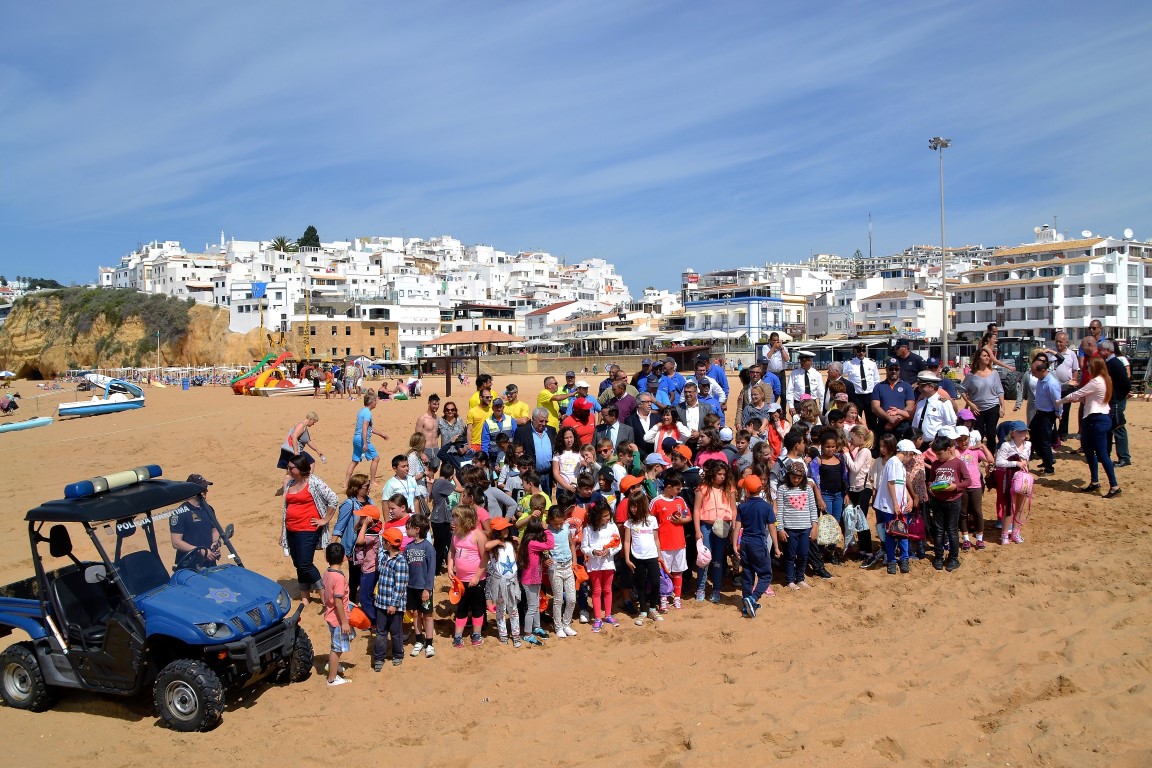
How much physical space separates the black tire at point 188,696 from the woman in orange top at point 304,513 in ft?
8.79

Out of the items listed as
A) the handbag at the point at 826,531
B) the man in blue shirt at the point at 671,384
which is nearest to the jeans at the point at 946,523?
the handbag at the point at 826,531

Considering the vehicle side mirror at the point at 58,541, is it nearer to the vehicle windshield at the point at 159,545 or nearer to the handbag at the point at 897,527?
the vehicle windshield at the point at 159,545

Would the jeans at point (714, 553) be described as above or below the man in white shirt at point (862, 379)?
below

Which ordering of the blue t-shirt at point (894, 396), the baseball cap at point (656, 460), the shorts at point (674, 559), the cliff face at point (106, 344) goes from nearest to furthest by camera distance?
the shorts at point (674, 559)
the baseball cap at point (656, 460)
the blue t-shirt at point (894, 396)
the cliff face at point (106, 344)

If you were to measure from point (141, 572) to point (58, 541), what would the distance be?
742 mm

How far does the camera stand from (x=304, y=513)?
847 cm

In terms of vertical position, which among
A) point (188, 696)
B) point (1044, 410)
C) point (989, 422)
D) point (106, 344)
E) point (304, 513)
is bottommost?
point (188, 696)

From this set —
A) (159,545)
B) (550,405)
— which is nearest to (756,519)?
(550,405)

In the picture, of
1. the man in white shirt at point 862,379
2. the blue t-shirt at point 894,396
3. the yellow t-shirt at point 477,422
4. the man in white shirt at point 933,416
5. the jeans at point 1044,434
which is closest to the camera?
the man in white shirt at point 933,416

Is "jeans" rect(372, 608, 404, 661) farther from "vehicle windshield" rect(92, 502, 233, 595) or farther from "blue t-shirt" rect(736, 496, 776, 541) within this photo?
"blue t-shirt" rect(736, 496, 776, 541)

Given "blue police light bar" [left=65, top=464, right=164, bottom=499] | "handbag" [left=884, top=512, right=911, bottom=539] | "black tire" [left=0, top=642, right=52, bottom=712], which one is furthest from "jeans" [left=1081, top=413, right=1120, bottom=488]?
"black tire" [left=0, top=642, right=52, bottom=712]

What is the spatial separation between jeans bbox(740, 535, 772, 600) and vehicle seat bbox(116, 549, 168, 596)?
5.61m

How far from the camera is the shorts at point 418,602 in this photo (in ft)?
23.9

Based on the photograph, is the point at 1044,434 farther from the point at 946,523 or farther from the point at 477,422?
the point at 477,422
